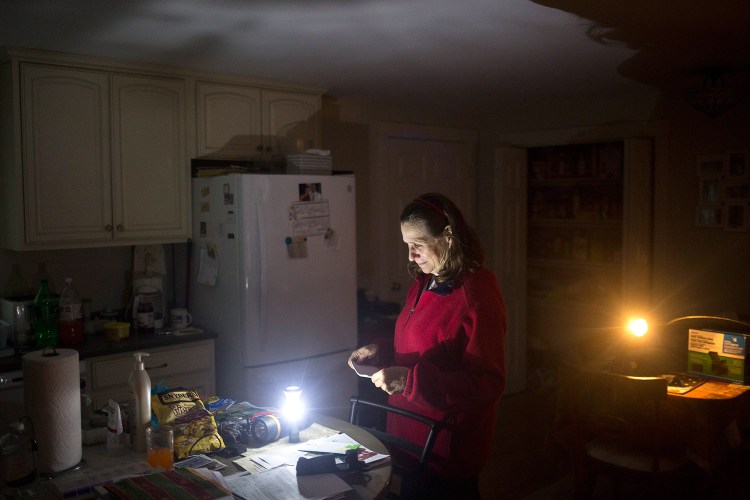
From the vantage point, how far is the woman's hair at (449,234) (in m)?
1.88

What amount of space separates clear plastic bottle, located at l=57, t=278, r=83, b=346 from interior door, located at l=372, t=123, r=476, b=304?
1.90m

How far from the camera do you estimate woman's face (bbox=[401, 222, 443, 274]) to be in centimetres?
195

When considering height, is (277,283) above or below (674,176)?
below

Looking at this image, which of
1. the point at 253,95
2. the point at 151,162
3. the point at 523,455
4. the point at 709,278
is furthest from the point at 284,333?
the point at 709,278

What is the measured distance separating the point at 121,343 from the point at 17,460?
171 cm

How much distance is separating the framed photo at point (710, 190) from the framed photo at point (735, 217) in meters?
0.09

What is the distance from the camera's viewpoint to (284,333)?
3.34 metres

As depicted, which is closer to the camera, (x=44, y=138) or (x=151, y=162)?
(x=44, y=138)

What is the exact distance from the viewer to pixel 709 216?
393 cm

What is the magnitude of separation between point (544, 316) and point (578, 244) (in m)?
0.68

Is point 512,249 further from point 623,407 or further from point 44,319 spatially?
point 44,319

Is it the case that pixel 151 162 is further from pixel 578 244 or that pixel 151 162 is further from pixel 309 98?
pixel 578 244

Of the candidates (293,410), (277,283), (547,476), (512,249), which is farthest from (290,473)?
(512,249)

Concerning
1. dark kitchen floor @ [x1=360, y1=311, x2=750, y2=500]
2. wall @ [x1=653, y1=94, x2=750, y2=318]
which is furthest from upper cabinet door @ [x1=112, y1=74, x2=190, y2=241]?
wall @ [x1=653, y1=94, x2=750, y2=318]
